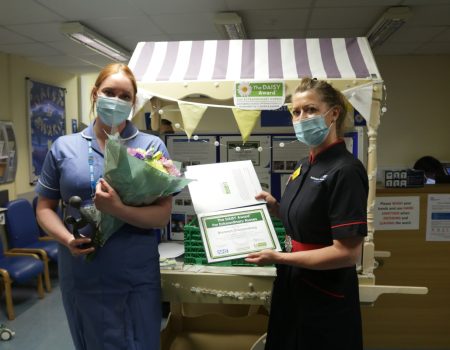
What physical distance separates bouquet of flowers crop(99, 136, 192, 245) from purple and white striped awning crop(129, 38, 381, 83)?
30.7 inches

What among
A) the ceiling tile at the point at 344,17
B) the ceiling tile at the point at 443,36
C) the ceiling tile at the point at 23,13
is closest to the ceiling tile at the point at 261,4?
the ceiling tile at the point at 344,17

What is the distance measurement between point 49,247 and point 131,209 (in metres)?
3.16

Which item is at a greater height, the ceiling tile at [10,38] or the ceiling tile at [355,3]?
the ceiling tile at [355,3]

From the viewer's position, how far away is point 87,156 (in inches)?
53.0

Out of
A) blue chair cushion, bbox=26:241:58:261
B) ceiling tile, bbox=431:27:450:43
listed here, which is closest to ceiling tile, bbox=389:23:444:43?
ceiling tile, bbox=431:27:450:43

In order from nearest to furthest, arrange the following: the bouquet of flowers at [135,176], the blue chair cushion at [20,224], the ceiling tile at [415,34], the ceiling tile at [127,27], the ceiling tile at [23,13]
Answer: the bouquet of flowers at [135,176] < the ceiling tile at [23,13] < the ceiling tile at [127,27] < the blue chair cushion at [20,224] < the ceiling tile at [415,34]

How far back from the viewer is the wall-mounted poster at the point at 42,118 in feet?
16.1

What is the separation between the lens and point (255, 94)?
1.90 metres

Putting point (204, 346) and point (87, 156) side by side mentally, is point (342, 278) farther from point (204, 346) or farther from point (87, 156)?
point (204, 346)

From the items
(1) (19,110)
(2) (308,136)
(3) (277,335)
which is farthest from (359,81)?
(1) (19,110)

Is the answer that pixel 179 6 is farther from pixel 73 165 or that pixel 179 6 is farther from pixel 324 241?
pixel 324 241

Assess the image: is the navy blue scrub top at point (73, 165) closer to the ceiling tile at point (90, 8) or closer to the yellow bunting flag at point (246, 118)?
the yellow bunting flag at point (246, 118)

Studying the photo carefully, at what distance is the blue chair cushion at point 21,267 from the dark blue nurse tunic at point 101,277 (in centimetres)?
229

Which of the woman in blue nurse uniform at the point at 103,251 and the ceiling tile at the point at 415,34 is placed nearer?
the woman in blue nurse uniform at the point at 103,251
